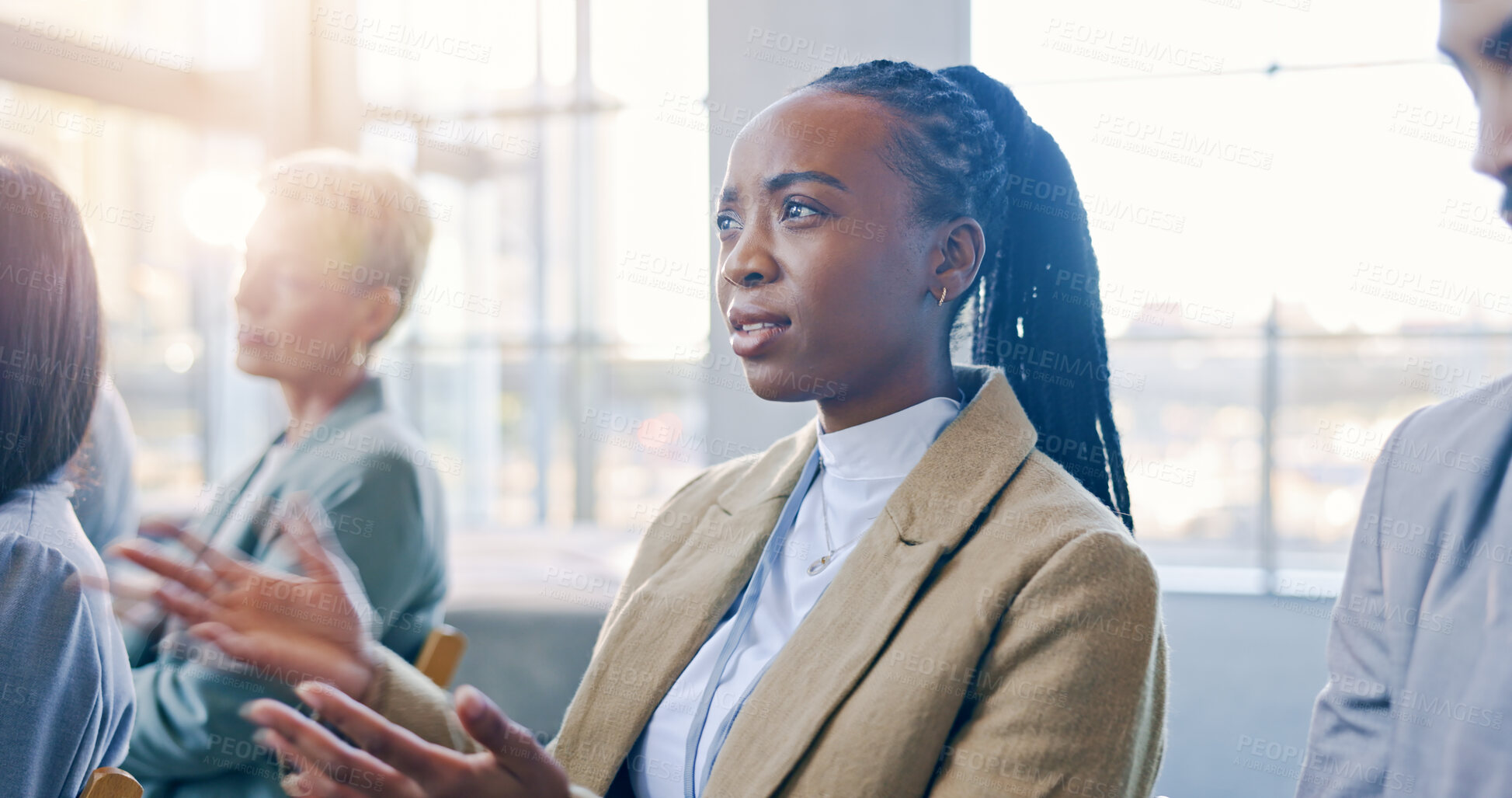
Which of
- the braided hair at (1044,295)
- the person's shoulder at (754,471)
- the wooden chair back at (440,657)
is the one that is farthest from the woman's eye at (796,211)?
the wooden chair back at (440,657)

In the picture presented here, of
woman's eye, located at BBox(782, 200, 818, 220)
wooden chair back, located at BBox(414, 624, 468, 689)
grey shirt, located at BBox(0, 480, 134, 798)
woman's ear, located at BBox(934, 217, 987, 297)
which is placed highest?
woman's eye, located at BBox(782, 200, 818, 220)

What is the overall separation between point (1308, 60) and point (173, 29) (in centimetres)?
420

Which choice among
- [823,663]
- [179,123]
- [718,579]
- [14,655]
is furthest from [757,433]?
[179,123]

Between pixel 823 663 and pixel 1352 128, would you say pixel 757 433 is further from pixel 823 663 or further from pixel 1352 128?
pixel 1352 128

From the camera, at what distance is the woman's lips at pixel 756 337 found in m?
1.12

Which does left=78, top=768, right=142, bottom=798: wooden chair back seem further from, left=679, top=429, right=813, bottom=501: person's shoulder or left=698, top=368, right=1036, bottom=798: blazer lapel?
left=679, top=429, right=813, bottom=501: person's shoulder

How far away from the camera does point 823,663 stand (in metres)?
1.03

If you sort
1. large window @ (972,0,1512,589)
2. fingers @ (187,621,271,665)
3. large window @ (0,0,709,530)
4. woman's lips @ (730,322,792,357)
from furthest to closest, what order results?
large window @ (0,0,709,530) → large window @ (972,0,1512,589) → woman's lips @ (730,322,792,357) → fingers @ (187,621,271,665)

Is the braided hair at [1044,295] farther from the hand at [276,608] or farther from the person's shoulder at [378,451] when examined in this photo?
the person's shoulder at [378,451]

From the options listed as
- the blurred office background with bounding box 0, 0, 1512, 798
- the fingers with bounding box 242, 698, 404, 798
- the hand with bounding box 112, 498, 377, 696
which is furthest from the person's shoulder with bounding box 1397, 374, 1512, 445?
the blurred office background with bounding box 0, 0, 1512, 798

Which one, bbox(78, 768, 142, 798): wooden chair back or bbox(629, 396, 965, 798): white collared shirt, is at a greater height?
bbox(629, 396, 965, 798): white collared shirt

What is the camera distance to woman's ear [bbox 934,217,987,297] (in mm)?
1158

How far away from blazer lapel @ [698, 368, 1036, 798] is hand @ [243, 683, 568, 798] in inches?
9.6

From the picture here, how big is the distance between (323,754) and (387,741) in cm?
5
